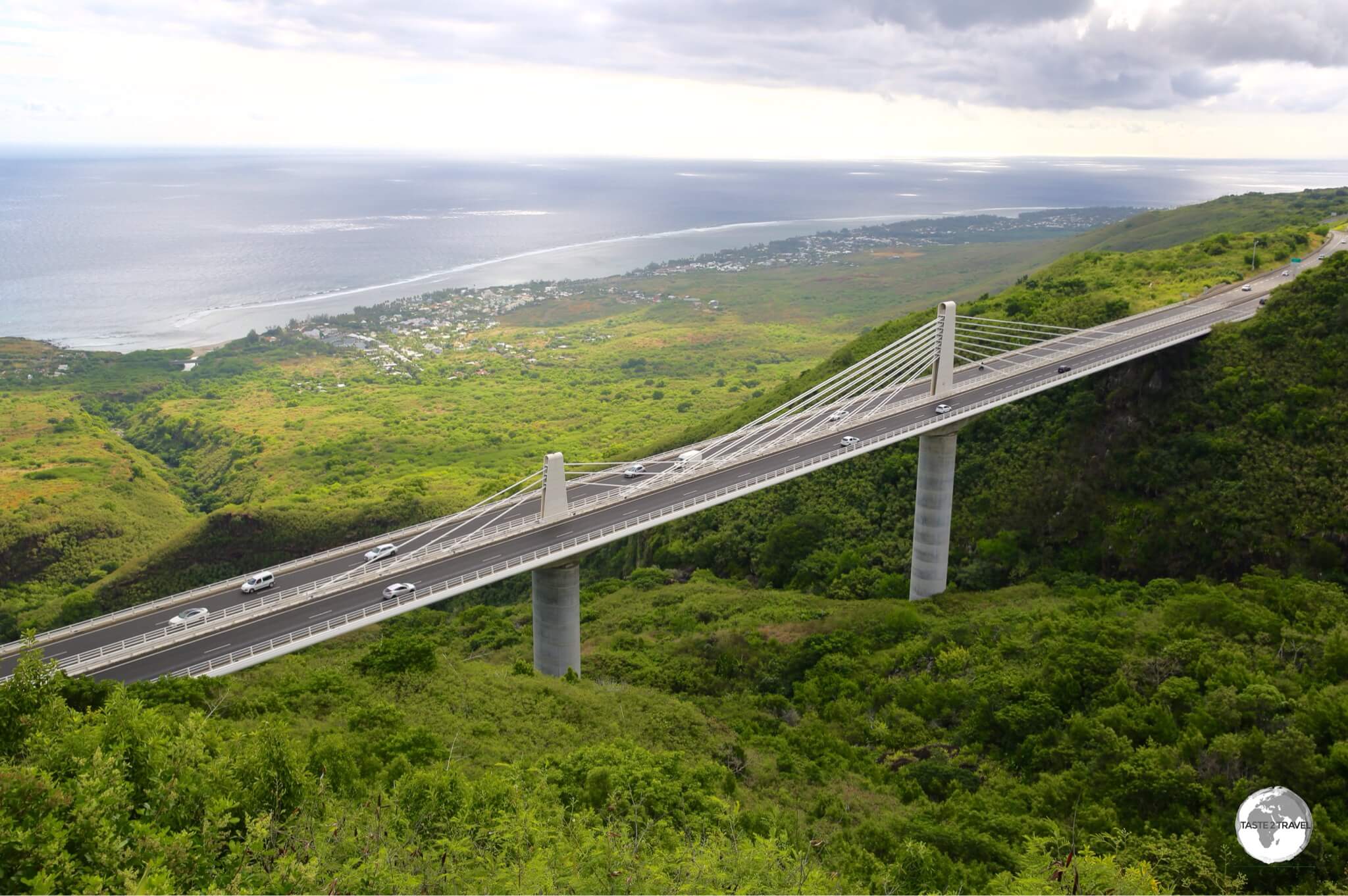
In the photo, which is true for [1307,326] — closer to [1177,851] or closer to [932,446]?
[932,446]

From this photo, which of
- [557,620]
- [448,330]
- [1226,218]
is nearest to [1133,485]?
[557,620]

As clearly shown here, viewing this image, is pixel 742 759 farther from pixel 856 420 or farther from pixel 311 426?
pixel 311 426

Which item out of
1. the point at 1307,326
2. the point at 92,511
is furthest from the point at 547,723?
the point at 92,511

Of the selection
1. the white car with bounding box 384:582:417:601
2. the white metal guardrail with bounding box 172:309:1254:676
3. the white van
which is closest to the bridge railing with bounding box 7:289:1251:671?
the white van

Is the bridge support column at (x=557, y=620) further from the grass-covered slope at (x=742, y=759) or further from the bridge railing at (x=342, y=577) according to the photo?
the bridge railing at (x=342, y=577)

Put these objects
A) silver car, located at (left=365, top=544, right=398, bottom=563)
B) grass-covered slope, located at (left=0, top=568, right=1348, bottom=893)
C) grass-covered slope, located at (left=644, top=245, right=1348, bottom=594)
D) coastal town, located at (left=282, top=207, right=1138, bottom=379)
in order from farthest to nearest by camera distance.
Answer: coastal town, located at (left=282, top=207, right=1138, bottom=379) → grass-covered slope, located at (left=644, top=245, right=1348, bottom=594) → silver car, located at (left=365, top=544, right=398, bottom=563) → grass-covered slope, located at (left=0, top=568, right=1348, bottom=893)

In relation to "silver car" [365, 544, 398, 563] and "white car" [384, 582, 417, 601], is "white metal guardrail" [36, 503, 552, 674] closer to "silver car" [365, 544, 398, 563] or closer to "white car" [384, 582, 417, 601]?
"silver car" [365, 544, 398, 563]
